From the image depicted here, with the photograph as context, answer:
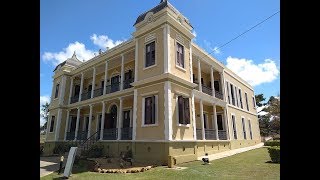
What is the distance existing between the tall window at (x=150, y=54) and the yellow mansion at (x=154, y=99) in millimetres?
74

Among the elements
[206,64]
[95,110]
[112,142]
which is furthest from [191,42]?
[95,110]

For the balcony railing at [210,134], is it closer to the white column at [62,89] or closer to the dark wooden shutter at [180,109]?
the dark wooden shutter at [180,109]

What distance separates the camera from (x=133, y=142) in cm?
1505

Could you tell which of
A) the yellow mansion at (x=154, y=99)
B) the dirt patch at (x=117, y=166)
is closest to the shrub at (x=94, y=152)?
the yellow mansion at (x=154, y=99)

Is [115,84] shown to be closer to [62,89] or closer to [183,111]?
[183,111]

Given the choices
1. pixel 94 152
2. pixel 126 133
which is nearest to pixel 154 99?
pixel 126 133

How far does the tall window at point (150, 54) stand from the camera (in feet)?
51.8

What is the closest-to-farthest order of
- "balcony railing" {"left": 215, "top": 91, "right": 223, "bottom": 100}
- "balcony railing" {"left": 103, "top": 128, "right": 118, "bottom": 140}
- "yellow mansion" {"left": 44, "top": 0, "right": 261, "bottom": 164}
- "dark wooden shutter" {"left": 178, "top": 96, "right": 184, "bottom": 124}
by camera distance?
"yellow mansion" {"left": 44, "top": 0, "right": 261, "bottom": 164}
"dark wooden shutter" {"left": 178, "top": 96, "right": 184, "bottom": 124}
"balcony railing" {"left": 103, "top": 128, "right": 118, "bottom": 140}
"balcony railing" {"left": 215, "top": 91, "right": 223, "bottom": 100}

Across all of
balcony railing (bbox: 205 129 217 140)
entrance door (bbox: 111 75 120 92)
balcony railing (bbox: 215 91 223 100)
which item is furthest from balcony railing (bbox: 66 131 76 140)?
balcony railing (bbox: 215 91 223 100)

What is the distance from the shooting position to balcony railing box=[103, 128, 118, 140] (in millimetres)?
18170

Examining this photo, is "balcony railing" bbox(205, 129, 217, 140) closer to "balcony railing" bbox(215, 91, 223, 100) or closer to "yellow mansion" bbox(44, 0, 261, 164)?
"yellow mansion" bbox(44, 0, 261, 164)

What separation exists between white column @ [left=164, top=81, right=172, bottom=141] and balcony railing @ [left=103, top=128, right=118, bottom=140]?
5983 millimetres

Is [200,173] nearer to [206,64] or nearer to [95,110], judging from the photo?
[206,64]
